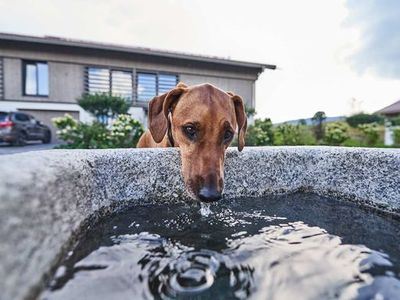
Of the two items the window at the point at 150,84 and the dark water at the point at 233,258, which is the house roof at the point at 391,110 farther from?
the dark water at the point at 233,258

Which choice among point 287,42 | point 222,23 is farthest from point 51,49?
point 287,42

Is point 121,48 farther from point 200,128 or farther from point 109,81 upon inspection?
point 200,128

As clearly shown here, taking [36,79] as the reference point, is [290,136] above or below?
below

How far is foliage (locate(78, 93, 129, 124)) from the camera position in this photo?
43.3 feet

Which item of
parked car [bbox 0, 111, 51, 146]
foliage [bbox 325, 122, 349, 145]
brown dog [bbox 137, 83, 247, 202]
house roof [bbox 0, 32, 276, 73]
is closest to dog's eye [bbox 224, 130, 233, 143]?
brown dog [bbox 137, 83, 247, 202]

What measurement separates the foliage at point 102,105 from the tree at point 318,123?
9509mm

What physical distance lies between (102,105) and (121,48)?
453cm

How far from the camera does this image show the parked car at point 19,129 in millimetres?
12680

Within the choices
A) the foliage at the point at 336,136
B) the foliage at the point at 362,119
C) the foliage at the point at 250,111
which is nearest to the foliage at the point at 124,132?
the foliage at the point at 336,136

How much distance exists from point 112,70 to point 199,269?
57.0ft

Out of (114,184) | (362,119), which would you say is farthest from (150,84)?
(114,184)

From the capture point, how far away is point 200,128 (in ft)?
6.94

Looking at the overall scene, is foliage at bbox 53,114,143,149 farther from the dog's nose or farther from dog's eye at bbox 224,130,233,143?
the dog's nose

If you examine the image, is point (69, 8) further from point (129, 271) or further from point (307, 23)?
point (129, 271)
